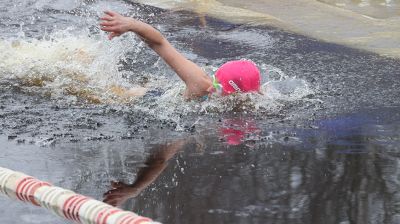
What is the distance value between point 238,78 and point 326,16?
4410mm

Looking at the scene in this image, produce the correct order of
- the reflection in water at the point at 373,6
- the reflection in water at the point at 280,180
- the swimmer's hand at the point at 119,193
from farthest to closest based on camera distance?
the reflection in water at the point at 373,6 < the swimmer's hand at the point at 119,193 < the reflection in water at the point at 280,180

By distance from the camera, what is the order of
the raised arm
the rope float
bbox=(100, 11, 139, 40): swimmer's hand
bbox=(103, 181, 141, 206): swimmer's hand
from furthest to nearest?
the raised arm < bbox=(100, 11, 139, 40): swimmer's hand < bbox=(103, 181, 141, 206): swimmer's hand < the rope float

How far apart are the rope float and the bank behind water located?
17.9ft

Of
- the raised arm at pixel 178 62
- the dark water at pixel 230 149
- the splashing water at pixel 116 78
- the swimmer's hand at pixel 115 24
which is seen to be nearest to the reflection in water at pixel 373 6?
the dark water at pixel 230 149

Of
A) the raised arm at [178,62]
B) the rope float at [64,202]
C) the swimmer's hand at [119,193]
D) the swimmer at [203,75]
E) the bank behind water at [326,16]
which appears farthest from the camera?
the bank behind water at [326,16]

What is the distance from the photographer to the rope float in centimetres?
285

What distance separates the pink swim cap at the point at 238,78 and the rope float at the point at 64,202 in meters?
2.89

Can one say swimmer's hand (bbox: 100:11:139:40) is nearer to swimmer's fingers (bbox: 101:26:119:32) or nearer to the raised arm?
swimmer's fingers (bbox: 101:26:119:32)

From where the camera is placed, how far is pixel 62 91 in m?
6.50

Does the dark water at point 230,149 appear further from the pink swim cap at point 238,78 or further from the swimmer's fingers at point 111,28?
the swimmer's fingers at point 111,28

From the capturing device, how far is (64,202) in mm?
3088

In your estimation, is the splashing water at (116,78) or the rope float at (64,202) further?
the splashing water at (116,78)

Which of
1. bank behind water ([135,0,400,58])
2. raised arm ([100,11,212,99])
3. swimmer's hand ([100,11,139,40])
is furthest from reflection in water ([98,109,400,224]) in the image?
bank behind water ([135,0,400,58])

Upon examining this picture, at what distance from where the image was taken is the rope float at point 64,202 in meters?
2.85
